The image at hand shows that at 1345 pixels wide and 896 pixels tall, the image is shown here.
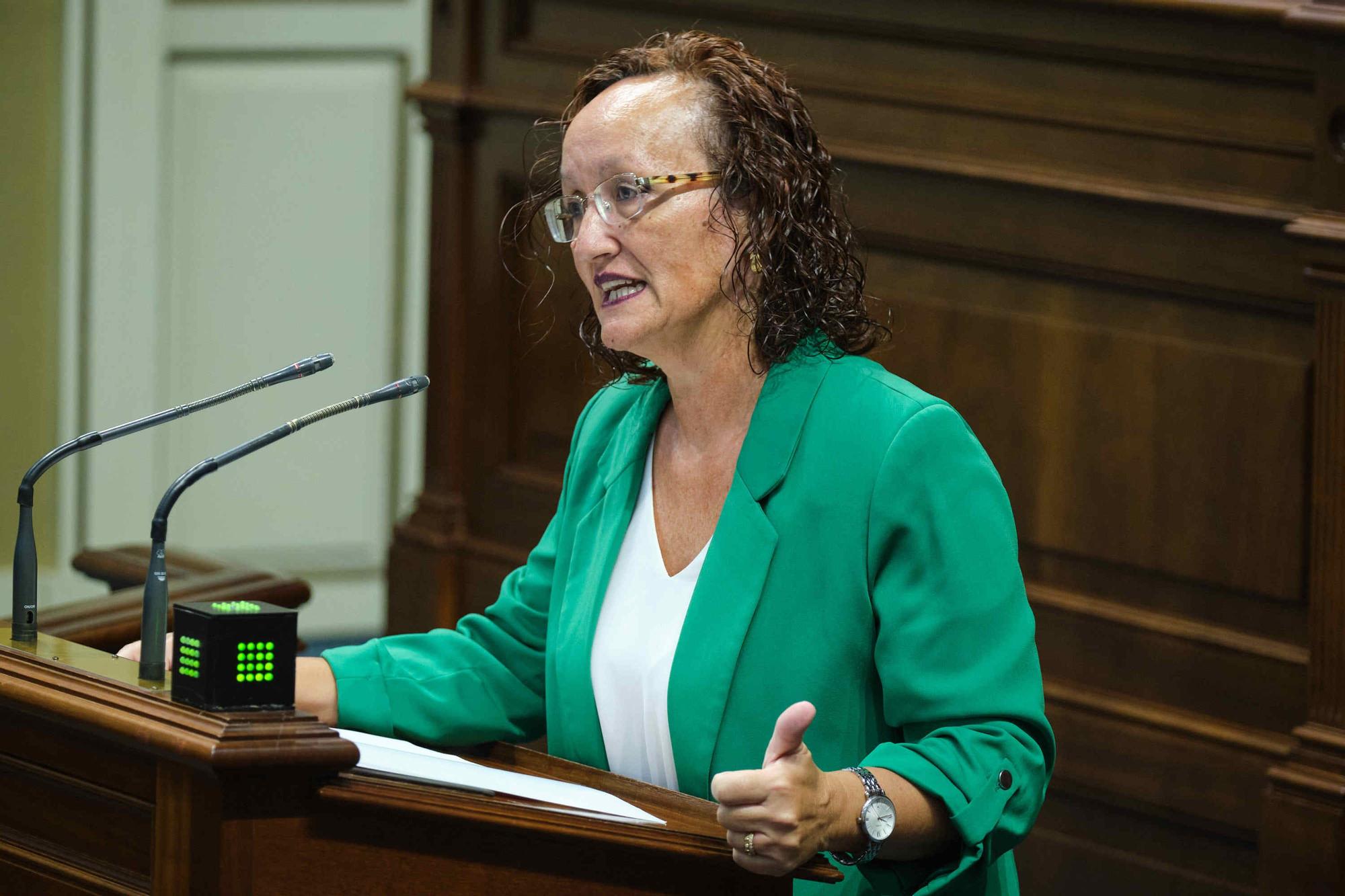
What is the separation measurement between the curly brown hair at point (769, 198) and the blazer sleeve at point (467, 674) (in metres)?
0.33

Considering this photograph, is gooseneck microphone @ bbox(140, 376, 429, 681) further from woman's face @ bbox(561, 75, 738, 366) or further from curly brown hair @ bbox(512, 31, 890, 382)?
curly brown hair @ bbox(512, 31, 890, 382)

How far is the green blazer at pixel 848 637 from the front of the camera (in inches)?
63.9

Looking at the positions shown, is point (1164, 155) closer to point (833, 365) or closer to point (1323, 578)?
point (1323, 578)

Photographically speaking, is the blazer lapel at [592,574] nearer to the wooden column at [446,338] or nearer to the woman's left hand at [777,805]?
the woman's left hand at [777,805]

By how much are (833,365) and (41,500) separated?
3576 mm

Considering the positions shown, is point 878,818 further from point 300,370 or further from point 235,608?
point 300,370

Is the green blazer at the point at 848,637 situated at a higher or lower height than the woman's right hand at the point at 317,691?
higher

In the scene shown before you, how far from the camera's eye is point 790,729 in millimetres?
1433

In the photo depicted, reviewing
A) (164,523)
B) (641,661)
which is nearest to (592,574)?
(641,661)

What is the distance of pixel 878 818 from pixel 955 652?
17cm

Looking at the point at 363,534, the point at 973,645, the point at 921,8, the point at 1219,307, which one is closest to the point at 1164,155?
the point at 1219,307

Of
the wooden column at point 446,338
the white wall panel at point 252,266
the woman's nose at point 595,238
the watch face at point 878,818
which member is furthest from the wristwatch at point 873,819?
the white wall panel at point 252,266

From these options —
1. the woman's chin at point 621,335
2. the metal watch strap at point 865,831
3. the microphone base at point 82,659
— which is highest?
the woman's chin at point 621,335

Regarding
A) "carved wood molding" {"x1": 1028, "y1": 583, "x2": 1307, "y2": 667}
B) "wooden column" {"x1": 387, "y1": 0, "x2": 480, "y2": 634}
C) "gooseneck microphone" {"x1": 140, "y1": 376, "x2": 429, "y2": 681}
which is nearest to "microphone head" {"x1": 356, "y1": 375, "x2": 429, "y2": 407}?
"gooseneck microphone" {"x1": 140, "y1": 376, "x2": 429, "y2": 681}
